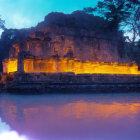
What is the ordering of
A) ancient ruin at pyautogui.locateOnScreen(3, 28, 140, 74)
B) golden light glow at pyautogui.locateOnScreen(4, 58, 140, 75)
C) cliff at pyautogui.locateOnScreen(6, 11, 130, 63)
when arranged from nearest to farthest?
golden light glow at pyautogui.locateOnScreen(4, 58, 140, 75) → ancient ruin at pyautogui.locateOnScreen(3, 28, 140, 74) → cliff at pyautogui.locateOnScreen(6, 11, 130, 63)

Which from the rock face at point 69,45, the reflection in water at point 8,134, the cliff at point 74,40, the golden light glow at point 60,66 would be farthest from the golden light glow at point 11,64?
the reflection in water at point 8,134

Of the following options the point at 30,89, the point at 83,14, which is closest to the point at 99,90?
the point at 30,89

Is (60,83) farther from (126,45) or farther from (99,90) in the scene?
(126,45)

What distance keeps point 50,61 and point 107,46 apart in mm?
10175

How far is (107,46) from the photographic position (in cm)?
1973

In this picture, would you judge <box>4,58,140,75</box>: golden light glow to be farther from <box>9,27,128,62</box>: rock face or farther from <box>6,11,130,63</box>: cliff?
<box>6,11,130,63</box>: cliff

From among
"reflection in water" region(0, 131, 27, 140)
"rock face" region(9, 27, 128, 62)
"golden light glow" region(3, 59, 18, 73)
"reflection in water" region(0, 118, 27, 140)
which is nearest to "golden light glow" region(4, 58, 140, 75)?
"golden light glow" region(3, 59, 18, 73)

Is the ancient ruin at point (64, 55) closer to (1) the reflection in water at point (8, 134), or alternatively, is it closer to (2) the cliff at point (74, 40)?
(2) the cliff at point (74, 40)

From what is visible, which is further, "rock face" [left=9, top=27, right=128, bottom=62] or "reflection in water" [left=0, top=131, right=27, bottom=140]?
"rock face" [left=9, top=27, right=128, bottom=62]

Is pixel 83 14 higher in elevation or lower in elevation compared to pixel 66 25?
higher

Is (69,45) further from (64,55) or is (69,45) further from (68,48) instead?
(64,55)

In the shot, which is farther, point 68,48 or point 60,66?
point 68,48

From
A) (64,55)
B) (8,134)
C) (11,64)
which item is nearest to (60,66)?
(64,55)

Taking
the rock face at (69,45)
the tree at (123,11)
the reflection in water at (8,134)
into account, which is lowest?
the reflection in water at (8,134)
